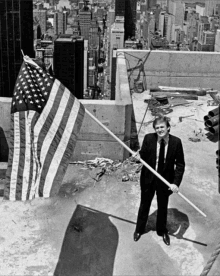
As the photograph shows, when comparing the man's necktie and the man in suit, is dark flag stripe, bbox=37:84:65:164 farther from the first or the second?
the man's necktie

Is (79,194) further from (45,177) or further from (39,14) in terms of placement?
(39,14)

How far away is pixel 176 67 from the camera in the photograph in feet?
42.4

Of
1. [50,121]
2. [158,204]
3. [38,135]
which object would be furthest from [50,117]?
[158,204]

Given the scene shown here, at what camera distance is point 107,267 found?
5.48 meters

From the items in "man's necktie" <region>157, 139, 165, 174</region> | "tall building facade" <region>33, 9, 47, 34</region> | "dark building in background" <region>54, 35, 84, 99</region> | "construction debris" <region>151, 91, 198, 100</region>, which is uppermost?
"tall building facade" <region>33, 9, 47, 34</region>

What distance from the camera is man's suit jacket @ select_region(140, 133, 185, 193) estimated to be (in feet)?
17.8

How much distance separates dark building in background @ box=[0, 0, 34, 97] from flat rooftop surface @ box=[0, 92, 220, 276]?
2900 inches

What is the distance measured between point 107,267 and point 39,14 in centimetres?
19185

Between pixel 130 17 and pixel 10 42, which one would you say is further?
pixel 130 17

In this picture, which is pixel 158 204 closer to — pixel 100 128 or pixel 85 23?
pixel 100 128

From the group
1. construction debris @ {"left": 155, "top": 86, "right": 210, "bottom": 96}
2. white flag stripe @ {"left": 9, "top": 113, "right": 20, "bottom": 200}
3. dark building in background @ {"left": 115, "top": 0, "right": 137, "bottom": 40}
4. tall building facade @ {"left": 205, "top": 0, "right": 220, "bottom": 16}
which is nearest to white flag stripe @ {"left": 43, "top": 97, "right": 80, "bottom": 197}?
white flag stripe @ {"left": 9, "top": 113, "right": 20, "bottom": 200}

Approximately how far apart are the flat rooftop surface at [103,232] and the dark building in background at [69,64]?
7321cm

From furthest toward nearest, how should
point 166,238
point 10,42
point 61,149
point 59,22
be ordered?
point 59,22, point 10,42, point 166,238, point 61,149

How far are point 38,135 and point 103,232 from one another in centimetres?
170
